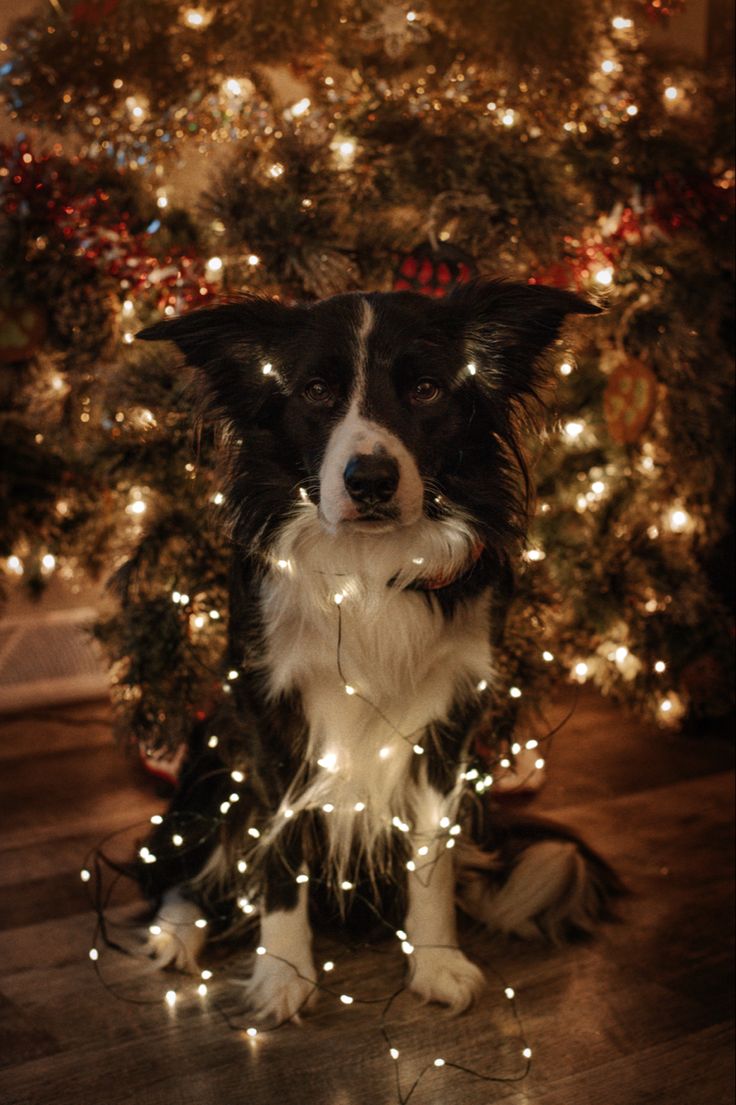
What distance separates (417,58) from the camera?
8.28ft

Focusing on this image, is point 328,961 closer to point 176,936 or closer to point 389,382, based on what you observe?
point 176,936

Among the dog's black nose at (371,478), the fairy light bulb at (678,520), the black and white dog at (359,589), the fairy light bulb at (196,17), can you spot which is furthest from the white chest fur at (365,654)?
the fairy light bulb at (196,17)

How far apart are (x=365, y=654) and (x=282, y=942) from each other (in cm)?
49

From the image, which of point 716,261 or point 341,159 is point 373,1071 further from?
point 716,261

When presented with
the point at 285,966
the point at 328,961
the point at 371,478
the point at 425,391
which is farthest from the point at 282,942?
the point at 425,391

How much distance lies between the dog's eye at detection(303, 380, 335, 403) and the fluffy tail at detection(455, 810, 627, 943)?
0.81 meters

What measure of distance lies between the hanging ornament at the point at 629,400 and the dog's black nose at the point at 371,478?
1077mm

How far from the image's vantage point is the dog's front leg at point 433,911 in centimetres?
166

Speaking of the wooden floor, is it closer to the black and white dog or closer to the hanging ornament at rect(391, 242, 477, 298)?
the black and white dog

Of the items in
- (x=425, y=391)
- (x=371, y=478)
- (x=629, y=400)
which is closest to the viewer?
(x=371, y=478)

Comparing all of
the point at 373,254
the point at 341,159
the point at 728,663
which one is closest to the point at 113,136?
the point at 341,159

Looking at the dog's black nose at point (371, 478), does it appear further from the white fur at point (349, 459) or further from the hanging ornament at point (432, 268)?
the hanging ornament at point (432, 268)

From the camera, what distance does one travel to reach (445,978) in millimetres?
1655

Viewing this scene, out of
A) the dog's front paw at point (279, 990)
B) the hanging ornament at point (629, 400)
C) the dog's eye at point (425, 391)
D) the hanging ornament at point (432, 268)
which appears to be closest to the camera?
the dog's eye at point (425, 391)
